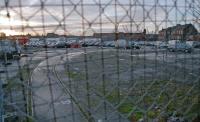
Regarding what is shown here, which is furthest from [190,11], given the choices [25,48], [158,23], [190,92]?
[25,48]

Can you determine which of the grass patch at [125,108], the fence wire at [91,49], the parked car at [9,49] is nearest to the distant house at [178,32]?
the fence wire at [91,49]

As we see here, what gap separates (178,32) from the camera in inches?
191

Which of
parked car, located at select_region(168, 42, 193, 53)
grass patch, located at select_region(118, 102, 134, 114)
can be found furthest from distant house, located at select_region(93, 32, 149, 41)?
grass patch, located at select_region(118, 102, 134, 114)

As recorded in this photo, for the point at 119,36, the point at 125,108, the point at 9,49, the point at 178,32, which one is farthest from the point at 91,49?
the point at 125,108

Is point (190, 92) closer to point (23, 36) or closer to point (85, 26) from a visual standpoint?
point (85, 26)

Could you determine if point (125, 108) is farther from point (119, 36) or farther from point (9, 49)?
point (9, 49)

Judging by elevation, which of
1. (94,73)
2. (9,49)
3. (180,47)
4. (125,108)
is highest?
(9,49)

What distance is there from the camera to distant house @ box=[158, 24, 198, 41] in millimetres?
4535

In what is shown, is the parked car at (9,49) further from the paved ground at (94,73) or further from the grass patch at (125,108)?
the grass patch at (125,108)

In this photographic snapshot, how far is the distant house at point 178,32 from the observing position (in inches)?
179

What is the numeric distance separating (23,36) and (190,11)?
7.82 feet

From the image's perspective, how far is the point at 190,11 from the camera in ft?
15.2

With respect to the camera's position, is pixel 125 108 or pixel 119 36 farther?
pixel 125 108

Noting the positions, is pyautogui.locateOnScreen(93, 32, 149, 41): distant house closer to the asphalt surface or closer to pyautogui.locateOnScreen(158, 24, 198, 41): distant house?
the asphalt surface
